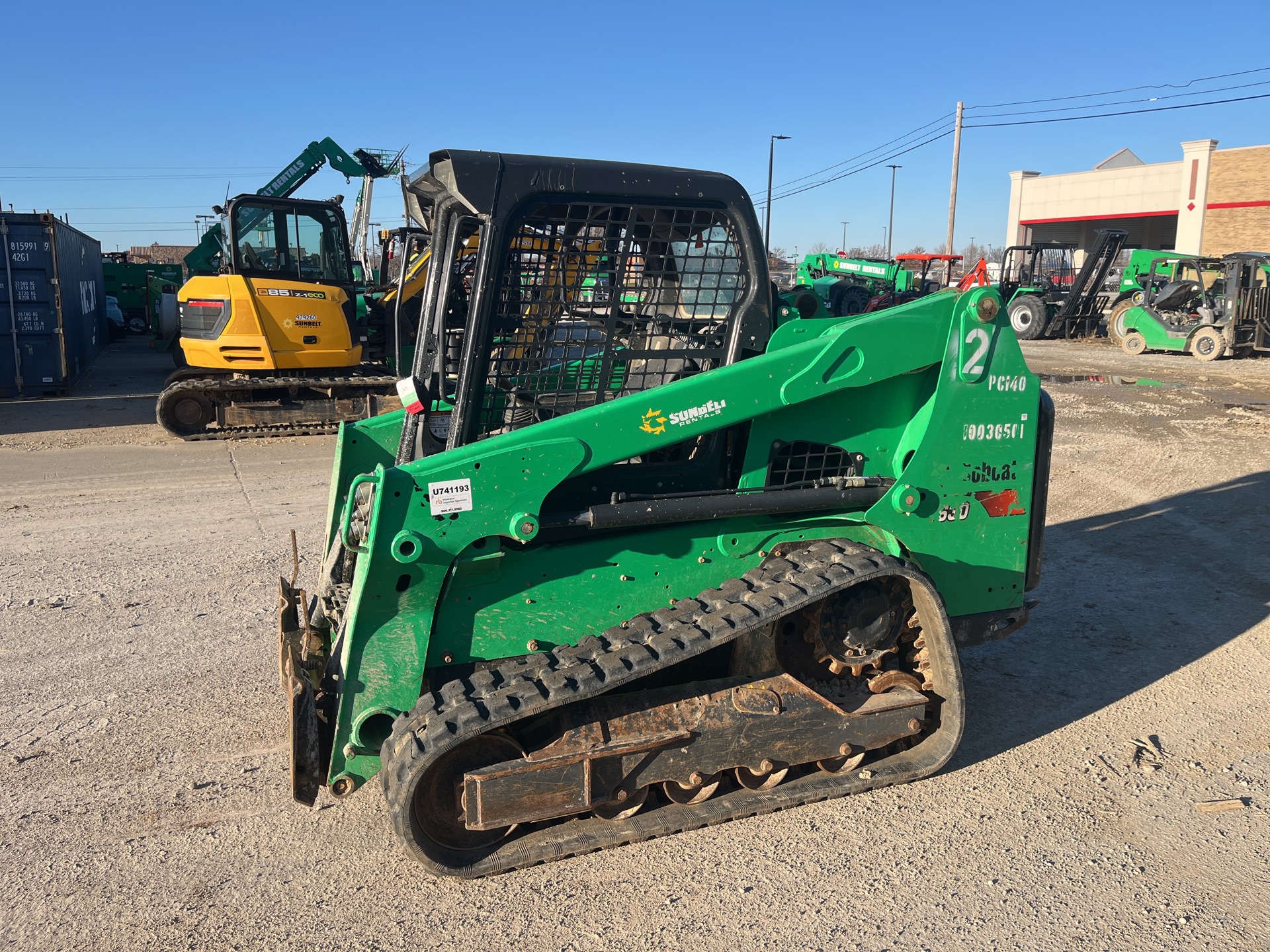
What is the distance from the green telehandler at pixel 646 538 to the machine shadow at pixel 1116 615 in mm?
611

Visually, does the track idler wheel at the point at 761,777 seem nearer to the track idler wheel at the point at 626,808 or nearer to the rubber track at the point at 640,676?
the rubber track at the point at 640,676

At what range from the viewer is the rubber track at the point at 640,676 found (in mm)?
3088

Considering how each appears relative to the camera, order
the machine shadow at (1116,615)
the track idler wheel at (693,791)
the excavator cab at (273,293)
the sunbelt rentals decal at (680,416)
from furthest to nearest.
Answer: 1. the excavator cab at (273,293)
2. the machine shadow at (1116,615)
3. the track idler wheel at (693,791)
4. the sunbelt rentals decal at (680,416)

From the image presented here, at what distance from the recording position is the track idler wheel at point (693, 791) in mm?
3505

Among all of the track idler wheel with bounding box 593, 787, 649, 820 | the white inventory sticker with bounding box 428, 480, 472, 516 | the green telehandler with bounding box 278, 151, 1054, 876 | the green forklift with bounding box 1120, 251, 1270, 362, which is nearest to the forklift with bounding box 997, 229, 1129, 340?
the green forklift with bounding box 1120, 251, 1270, 362

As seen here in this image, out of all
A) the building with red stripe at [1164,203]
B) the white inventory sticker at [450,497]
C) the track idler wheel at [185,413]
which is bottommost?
the track idler wheel at [185,413]

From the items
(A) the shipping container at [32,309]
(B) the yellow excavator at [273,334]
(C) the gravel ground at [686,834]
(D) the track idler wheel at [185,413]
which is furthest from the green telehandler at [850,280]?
(C) the gravel ground at [686,834]

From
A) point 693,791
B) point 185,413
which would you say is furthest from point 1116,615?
point 185,413

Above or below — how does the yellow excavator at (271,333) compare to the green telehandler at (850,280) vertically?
below

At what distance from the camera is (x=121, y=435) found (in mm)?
11789

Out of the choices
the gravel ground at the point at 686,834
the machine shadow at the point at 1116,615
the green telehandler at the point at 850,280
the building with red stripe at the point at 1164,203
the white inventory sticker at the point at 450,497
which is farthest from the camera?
the building with red stripe at the point at 1164,203

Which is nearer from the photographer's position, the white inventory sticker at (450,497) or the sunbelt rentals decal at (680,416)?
the white inventory sticker at (450,497)

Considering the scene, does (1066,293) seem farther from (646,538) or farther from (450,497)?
(450,497)

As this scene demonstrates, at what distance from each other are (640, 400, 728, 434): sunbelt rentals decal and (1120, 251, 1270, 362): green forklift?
68.2 ft
